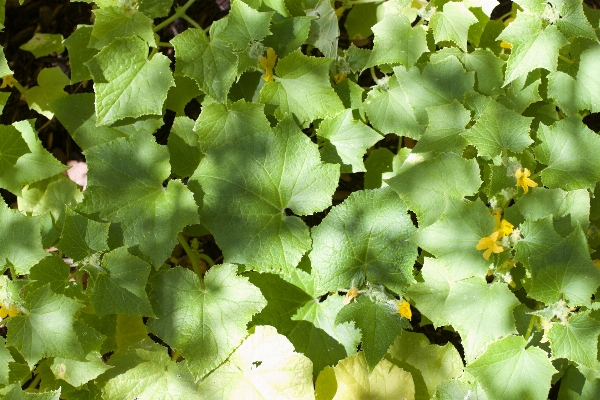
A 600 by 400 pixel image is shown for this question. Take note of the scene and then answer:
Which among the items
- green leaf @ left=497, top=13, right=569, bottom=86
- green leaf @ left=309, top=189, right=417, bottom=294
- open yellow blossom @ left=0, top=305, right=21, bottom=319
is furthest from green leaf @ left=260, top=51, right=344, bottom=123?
open yellow blossom @ left=0, top=305, right=21, bottom=319

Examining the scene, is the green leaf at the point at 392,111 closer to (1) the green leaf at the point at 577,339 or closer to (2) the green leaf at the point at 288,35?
(2) the green leaf at the point at 288,35

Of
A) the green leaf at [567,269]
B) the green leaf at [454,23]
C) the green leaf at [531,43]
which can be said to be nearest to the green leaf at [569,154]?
the green leaf at [531,43]

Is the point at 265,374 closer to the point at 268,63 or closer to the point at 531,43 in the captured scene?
the point at 268,63

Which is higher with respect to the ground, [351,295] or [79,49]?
[79,49]

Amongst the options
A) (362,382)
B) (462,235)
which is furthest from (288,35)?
(362,382)

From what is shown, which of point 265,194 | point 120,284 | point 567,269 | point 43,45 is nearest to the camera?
point 567,269

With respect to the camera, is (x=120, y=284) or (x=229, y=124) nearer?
(x=120, y=284)

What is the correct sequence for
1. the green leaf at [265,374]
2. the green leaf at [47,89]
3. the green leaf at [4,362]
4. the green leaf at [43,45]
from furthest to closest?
the green leaf at [43,45] < the green leaf at [47,89] < the green leaf at [265,374] < the green leaf at [4,362]
